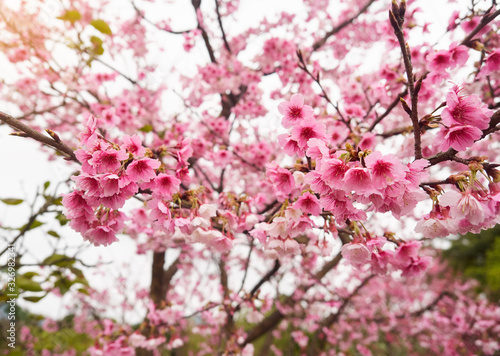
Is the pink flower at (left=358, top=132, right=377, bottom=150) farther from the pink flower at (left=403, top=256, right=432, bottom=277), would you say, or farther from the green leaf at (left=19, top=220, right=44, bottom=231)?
the green leaf at (left=19, top=220, right=44, bottom=231)

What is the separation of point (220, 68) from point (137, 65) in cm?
245

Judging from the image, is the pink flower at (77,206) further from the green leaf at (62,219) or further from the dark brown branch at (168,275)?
the dark brown branch at (168,275)

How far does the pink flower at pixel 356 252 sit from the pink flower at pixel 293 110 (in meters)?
0.61

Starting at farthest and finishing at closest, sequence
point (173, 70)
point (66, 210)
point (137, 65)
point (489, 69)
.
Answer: point (173, 70)
point (137, 65)
point (489, 69)
point (66, 210)

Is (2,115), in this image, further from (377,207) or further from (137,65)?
(137,65)

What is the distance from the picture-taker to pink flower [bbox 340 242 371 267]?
1.21 m

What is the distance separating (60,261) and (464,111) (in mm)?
2771

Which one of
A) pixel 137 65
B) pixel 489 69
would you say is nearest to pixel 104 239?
pixel 489 69

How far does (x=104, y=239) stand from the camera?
1.36 metres

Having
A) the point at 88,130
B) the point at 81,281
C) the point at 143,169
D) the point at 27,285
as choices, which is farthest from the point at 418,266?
the point at 27,285

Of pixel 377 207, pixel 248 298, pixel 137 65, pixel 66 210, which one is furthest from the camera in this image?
pixel 137 65

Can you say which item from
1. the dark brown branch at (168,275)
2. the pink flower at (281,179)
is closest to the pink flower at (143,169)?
the pink flower at (281,179)

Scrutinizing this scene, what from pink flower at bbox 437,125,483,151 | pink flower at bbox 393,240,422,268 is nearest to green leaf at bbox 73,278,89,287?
pink flower at bbox 393,240,422,268

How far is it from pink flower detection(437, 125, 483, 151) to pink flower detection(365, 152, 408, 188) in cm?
22
